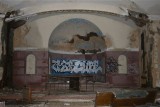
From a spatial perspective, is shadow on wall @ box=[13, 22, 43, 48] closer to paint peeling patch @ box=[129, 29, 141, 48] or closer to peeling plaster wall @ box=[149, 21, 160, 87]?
paint peeling patch @ box=[129, 29, 141, 48]

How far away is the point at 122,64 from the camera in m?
16.3

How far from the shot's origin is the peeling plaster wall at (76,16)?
1569cm

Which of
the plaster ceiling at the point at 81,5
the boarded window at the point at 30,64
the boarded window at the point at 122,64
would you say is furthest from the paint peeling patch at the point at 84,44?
the plaster ceiling at the point at 81,5

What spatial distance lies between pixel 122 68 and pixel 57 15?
5089 millimetres

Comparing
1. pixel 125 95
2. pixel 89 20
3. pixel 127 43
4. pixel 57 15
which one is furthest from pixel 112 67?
pixel 125 95

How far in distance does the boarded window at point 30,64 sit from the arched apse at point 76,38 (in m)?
1.62

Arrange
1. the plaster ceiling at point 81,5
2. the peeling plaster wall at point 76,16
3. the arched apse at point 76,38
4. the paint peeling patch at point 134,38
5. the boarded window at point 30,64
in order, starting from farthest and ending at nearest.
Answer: the arched apse at point 76,38, the paint peeling patch at point 134,38, the boarded window at point 30,64, the peeling plaster wall at point 76,16, the plaster ceiling at point 81,5

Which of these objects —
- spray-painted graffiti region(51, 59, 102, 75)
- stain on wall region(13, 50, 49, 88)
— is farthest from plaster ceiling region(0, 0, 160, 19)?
spray-painted graffiti region(51, 59, 102, 75)

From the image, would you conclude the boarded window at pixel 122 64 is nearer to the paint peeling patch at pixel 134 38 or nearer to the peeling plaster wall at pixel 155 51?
the paint peeling patch at pixel 134 38

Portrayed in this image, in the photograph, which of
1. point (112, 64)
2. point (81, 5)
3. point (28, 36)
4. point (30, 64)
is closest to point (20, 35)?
point (28, 36)

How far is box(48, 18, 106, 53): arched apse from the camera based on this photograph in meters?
17.1

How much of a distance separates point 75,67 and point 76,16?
11.5 ft

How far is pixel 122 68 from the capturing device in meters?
16.2

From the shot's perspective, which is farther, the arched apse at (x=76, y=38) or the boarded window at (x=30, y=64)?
the arched apse at (x=76, y=38)
